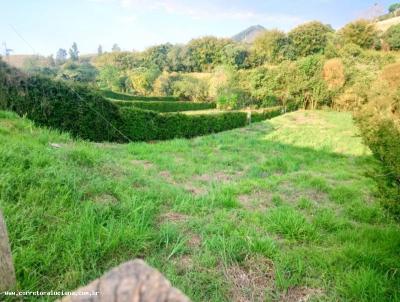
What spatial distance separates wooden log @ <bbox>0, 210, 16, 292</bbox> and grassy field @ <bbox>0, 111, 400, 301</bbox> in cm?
16

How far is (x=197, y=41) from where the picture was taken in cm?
5741

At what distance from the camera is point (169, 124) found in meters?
14.0

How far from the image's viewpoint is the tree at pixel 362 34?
40.3 meters

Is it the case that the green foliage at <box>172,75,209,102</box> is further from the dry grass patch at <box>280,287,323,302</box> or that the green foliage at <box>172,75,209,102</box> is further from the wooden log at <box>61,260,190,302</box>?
the wooden log at <box>61,260,190,302</box>

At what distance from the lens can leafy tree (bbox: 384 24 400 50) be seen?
41.0 meters

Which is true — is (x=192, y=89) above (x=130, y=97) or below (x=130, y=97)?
above

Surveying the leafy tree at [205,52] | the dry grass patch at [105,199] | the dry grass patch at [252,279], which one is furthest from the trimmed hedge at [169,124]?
the leafy tree at [205,52]

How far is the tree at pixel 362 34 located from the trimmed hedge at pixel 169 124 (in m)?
34.0

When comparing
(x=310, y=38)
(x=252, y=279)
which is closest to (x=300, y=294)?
(x=252, y=279)

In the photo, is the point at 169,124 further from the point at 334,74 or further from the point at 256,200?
the point at 334,74

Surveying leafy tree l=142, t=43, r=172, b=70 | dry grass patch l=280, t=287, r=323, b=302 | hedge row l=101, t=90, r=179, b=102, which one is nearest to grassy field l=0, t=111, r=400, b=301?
dry grass patch l=280, t=287, r=323, b=302

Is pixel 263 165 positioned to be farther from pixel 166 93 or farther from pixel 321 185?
pixel 166 93

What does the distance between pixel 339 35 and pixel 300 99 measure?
25.0m

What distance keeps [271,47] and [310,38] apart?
6.49 metres
